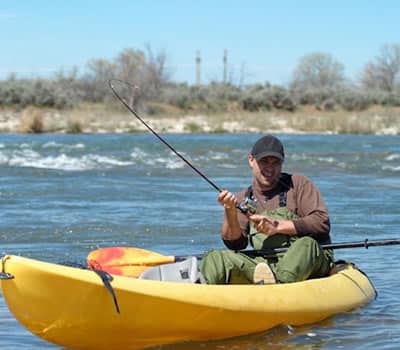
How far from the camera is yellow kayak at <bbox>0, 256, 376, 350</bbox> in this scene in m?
5.30

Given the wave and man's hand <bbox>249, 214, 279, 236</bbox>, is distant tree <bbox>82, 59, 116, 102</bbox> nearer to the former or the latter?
the wave

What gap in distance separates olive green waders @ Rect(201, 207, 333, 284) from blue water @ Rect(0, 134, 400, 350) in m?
0.36

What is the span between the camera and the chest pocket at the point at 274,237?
661 centimetres

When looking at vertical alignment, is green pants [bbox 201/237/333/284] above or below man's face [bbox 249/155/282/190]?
below

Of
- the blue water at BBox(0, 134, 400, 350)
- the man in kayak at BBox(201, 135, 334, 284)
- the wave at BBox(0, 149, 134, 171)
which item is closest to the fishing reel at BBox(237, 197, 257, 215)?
the man in kayak at BBox(201, 135, 334, 284)

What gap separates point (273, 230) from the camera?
6.45 m

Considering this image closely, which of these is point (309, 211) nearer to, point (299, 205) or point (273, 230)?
point (299, 205)

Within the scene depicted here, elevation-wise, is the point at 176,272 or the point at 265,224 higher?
the point at 265,224

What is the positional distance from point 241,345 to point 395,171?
15.3 metres

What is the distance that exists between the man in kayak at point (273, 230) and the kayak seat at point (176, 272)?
0.09 metres

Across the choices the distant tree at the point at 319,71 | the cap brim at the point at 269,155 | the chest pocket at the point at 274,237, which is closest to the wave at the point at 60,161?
the chest pocket at the point at 274,237

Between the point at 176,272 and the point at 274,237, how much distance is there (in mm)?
668

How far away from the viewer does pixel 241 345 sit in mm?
6164

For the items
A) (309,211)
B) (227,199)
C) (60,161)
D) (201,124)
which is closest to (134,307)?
(227,199)
